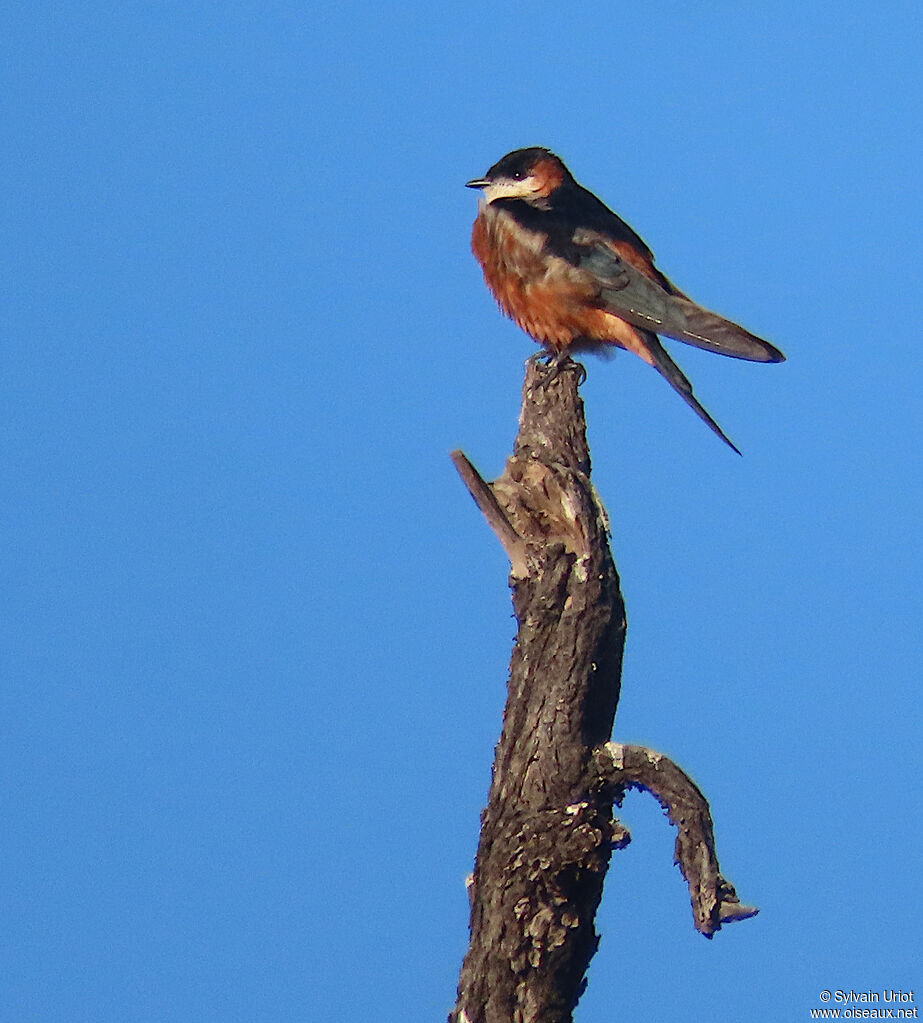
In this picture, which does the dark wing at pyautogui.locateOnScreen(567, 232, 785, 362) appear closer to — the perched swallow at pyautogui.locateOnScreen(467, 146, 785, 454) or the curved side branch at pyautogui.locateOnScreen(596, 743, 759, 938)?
the perched swallow at pyautogui.locateOnScreen(467, 146, 785, 454)

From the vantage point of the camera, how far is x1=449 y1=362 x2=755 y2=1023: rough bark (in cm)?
437

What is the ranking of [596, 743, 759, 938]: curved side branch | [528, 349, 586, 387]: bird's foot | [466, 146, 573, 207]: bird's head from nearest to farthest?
1. [596, 743, 759, 938]: curved side branch
2. [528, 349, 586, 387]: bird's foot
3. [466, 146, 573, 207]: bird's head

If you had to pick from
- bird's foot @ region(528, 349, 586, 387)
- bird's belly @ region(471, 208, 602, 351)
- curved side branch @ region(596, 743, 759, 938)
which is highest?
bird's belly @ region(471, 208, 602, 351)

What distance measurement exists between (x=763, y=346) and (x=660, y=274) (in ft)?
2.35

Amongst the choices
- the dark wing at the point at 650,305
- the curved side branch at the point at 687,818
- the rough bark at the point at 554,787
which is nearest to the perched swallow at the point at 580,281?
the dark wing at the point at 650,305

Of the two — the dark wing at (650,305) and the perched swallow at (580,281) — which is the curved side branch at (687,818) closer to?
the perched swallow at (580,281)

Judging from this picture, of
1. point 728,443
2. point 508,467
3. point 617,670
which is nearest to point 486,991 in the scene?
point 617,670

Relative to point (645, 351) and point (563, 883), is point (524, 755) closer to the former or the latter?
point (563, 883)

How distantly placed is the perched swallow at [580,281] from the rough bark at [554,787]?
4.02 ft

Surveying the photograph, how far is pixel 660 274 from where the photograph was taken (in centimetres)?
603

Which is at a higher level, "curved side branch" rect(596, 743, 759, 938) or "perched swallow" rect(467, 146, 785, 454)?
"perched swallow" rect(467, 146, 785, 454)

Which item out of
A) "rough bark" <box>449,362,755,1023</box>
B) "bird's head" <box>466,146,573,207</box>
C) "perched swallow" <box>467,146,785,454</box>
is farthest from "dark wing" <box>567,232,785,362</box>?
"rough bark" <box>449,362,755,1023</box>

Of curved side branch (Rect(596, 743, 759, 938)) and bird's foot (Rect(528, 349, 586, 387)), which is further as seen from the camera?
bird's foot (Rect(528, 349, 586, 387))

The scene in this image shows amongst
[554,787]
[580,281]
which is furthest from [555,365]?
[554,787]
